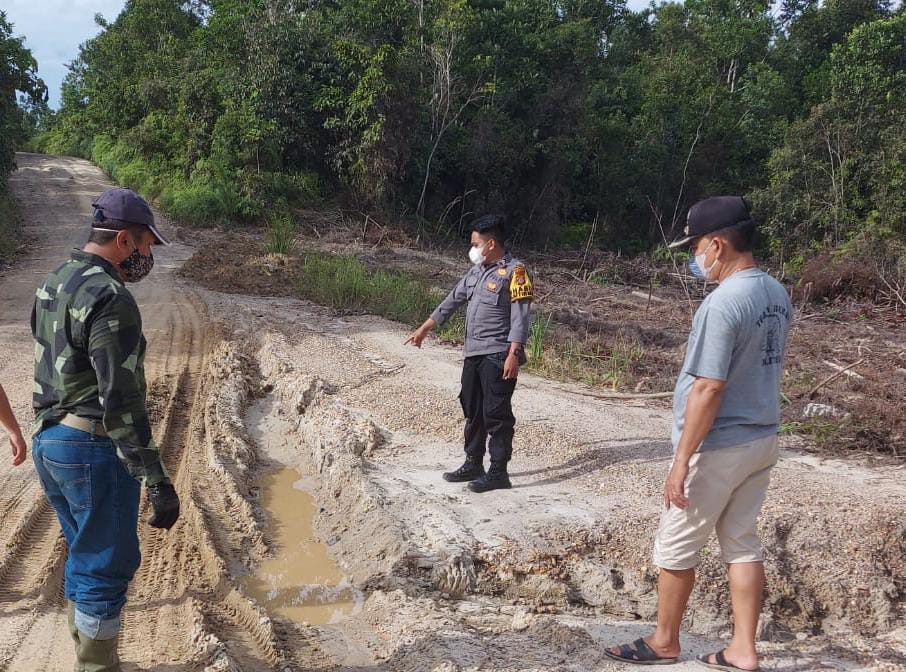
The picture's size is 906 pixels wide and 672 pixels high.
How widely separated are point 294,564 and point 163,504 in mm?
2076

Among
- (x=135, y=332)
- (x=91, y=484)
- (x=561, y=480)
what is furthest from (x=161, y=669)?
(x=561, y=480)

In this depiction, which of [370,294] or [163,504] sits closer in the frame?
[163,504]

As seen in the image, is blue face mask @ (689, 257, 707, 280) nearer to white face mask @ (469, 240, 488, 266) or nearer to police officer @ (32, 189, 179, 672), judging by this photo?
white face mask @ (469, 240, 488, 266)

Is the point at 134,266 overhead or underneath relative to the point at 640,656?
overhead

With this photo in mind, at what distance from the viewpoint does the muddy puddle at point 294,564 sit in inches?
159

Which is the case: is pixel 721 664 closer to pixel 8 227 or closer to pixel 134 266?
pixel 134 266

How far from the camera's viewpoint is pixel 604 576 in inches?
164

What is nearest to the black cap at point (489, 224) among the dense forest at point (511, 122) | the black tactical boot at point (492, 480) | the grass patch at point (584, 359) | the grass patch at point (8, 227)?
the black tactical boot at point (492, 480)

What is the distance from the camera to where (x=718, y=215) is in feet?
9.41

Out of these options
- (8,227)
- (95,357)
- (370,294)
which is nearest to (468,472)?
(95,357)

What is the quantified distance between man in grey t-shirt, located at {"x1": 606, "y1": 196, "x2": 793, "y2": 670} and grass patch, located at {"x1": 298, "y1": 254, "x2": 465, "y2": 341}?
7.31 m

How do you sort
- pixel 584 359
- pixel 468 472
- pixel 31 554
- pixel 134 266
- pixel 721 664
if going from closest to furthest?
1. pixel 134 266
2. pixel 721 664
3. pixel 31 554
4. pixel 468 472
5. pixel 584 359

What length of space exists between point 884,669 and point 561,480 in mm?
2479

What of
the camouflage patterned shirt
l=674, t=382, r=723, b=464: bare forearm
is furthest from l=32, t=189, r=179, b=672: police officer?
l=674, t=382, r=723, b=464: bare forearm
